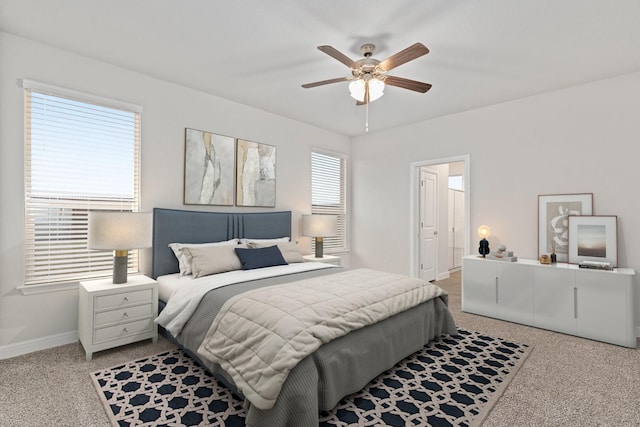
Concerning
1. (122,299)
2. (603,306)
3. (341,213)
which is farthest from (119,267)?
(603,306)

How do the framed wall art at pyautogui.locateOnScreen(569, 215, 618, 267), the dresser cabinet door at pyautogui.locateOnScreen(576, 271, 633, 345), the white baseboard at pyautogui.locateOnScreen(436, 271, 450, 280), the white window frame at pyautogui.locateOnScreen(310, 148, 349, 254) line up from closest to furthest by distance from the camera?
1. the dresser cabinet door at pyautogui.locateOnScreen(576, 271, 633, 345)
2. the framed wall art at pyautogui.locateOnScreen(569, 215, 618, 267)
3. the white window frame at pyautogui.locateOnScreen(310, 148, 349, 254)
4. the white baseboard at pyautogui.locateOnScreen(436, 271, 450, 280)

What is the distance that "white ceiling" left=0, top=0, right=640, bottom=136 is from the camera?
2.29 meters

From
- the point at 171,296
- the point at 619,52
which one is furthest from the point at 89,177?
the point at 619,52

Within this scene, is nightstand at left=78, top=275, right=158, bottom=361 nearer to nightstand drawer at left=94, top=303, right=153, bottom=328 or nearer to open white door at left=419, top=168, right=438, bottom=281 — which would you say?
nightstand drawer at left=94, top=303, right=153, bottom=328

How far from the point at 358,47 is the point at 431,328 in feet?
8.64

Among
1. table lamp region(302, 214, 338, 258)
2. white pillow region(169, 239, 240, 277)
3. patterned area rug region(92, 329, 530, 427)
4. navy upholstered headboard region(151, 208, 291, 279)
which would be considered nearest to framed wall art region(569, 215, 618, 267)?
patterned area rug region(92, 329, 530, 427)

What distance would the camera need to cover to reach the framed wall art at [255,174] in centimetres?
423

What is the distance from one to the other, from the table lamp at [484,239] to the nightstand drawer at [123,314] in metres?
3.78

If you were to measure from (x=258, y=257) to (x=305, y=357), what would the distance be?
70.8 inches

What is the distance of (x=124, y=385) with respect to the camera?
2223 mm

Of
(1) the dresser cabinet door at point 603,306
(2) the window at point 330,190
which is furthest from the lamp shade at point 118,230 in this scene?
(1) the dresser cabinet door at point 603,306

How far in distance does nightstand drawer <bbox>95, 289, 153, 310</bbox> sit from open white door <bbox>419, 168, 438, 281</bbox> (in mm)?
4031

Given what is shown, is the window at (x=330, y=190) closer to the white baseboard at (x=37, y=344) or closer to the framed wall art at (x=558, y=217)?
the framed wall art at (x=558, y=217)

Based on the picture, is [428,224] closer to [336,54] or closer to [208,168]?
[208,168]
